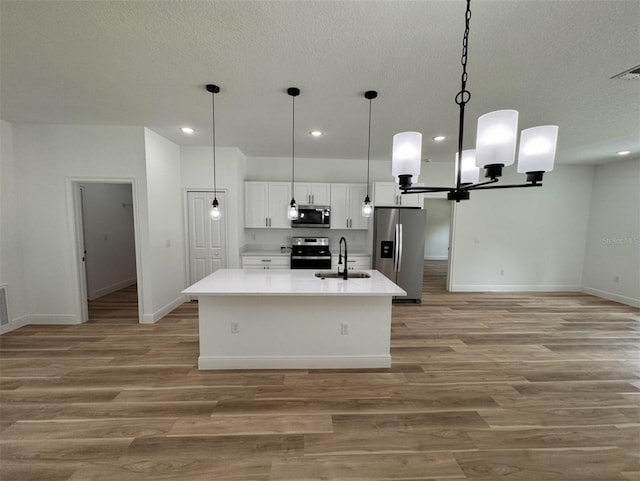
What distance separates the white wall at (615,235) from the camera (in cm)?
468

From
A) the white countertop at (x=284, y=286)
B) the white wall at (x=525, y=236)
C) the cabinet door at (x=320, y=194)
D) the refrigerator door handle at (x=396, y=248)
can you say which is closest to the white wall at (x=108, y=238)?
the white countertop at (x=284, y=286)

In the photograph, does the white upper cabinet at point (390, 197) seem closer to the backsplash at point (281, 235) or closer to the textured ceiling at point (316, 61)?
the backsplash at point (281, 235)

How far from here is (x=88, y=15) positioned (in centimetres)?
156

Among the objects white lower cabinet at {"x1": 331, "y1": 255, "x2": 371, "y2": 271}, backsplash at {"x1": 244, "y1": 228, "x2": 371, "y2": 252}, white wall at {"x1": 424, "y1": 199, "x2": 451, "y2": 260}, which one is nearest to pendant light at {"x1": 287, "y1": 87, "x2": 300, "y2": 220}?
backsplash at {"x1": 244, "y1": 228, "x2": 371, "y2": 252}

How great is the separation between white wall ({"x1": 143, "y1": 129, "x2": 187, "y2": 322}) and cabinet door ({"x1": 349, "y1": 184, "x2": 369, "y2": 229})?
3044mm

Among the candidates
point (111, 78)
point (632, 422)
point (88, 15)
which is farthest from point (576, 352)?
point (111, 78)

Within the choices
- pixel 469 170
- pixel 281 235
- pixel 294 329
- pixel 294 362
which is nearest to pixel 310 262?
pixel 281 235

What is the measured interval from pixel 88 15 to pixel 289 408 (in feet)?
9.83

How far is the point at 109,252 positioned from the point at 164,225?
238 cm

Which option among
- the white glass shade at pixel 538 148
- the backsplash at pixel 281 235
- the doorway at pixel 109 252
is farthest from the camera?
Result: the backsplash at pixel 281 235

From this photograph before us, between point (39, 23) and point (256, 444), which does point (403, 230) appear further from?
point (39, 23)

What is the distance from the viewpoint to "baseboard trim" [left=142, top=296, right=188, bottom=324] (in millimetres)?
3705

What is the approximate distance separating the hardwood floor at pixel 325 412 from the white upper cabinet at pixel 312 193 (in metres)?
2.74

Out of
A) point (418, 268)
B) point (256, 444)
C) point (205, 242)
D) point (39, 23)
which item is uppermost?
point (39, 23)
